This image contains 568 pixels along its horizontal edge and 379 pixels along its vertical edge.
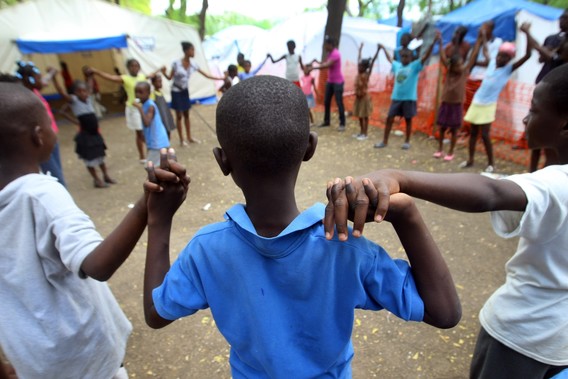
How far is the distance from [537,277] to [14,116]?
2.11 meters

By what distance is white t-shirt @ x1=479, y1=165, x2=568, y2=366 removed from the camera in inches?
Result: 43.5

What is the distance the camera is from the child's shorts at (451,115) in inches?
235

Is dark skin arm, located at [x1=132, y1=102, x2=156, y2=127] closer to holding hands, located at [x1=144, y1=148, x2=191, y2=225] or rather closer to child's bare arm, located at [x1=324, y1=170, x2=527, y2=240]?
holding hands, located at [x1=144, y1=148, x2=191, y2=225]

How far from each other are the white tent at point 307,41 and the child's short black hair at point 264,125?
11.4 meters

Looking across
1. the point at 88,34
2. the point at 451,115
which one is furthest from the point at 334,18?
the point at 88,34

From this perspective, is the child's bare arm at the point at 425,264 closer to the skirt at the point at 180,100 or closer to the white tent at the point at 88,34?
the skirt at the point at 180,100

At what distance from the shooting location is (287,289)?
0.97 meters

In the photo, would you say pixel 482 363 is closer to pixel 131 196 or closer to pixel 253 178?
pixel 253 178

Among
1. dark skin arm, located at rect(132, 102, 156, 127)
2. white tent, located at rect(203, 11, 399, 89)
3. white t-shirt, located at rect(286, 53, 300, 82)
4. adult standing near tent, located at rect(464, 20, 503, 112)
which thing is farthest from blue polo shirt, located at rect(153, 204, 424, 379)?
white tent, located at rect(203, 11, 399, 89)

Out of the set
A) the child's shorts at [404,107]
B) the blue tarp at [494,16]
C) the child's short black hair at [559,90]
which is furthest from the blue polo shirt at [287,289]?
the blue tarp at [494,16]

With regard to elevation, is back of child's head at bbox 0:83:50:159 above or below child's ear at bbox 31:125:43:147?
above

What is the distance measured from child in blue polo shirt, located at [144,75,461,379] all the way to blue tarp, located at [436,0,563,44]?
25.5 ft

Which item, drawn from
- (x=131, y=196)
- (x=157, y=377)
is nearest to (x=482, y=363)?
(x=157, y=377)

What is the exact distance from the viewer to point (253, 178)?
952 mm
